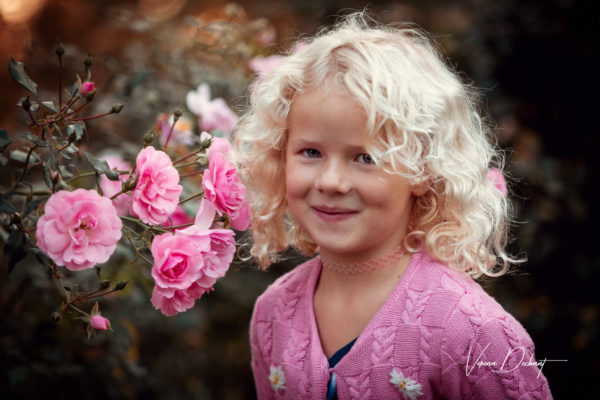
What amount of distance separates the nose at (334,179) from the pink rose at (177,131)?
1.99 feet

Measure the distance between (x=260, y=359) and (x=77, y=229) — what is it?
0.76 m

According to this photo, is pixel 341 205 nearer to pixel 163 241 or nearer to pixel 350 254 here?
pixel 350 254

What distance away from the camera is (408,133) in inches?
50.2

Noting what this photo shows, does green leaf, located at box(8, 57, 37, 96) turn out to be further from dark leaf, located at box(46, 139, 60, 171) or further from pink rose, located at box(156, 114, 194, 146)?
pink rose, located at box(156, 114, 194, 146)

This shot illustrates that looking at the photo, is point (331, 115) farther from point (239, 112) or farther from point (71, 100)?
point (239, 112)

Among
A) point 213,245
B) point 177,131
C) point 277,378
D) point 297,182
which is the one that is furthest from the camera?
point 177,131

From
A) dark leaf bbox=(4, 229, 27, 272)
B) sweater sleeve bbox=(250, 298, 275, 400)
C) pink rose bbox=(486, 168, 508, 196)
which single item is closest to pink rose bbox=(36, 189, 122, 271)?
dark leaf bbox=(4, 229, 27, 272)

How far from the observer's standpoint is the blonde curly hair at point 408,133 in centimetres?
126

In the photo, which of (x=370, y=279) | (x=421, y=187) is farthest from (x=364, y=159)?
(x=370, y=279)

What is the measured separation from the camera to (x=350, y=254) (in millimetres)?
1394

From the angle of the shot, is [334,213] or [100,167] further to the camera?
[334,213]

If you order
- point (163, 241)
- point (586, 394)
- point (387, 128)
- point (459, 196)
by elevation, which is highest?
point (387, 128)

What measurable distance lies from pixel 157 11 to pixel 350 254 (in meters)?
3.09

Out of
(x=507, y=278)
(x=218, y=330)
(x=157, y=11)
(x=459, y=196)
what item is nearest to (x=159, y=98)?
(x=459, y=196)
